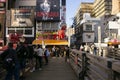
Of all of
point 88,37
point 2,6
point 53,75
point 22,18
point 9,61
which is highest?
point 2,6

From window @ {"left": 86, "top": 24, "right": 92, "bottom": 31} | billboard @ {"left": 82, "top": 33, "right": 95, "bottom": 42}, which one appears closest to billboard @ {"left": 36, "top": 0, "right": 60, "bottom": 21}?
billboard @ {"left": 82, "top": 33, "right": 95, "bottom": 42}

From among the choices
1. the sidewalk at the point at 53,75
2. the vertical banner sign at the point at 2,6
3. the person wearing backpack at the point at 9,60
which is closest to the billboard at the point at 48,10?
the vertical banner sign at the point at 2,6

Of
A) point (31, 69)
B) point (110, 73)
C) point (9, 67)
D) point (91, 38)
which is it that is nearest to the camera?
point (110, 73)

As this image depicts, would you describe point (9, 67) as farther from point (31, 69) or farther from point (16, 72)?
point (31, 69)

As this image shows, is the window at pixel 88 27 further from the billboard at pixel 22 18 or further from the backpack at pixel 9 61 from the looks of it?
the backpack at pixel 9 61

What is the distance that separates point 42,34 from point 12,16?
34.5ft

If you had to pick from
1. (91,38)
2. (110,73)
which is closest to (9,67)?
(110,73)

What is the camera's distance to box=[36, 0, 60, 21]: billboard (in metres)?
109

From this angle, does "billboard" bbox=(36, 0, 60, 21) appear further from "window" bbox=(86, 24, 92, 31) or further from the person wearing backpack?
the person wearing backpack

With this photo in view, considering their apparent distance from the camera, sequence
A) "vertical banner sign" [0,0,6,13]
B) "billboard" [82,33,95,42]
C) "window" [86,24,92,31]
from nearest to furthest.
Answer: "vertical banner sign" [0,0,6,13], "billboard" [82,33,95,42], "window" [86,24,92,31]

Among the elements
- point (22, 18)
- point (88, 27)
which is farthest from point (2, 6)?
point (88, 27)

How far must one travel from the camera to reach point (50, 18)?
109500 millimetres

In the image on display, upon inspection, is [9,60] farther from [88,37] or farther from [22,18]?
[88,37]

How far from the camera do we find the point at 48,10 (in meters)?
110
